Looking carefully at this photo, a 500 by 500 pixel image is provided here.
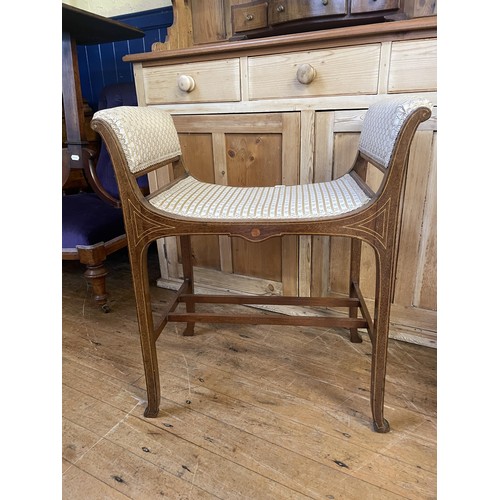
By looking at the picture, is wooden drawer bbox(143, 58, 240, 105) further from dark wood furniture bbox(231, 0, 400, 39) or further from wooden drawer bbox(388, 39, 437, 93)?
wooden drawer bbox(388, 39, 437, 93)

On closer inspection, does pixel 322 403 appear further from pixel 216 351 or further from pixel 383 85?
pixel 383 85

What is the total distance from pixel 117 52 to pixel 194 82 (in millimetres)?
1087

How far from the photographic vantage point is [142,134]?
0.91m

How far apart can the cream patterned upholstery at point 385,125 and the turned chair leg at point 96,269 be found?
3.44 ft

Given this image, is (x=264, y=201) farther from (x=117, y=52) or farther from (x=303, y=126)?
(x=117, y=52)

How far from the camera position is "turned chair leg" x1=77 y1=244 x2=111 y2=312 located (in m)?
1.48

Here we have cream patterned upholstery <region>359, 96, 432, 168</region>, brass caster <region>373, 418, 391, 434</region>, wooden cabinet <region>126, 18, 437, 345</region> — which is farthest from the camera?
wooden cabinet <region>126, 18, 437, 345</region>

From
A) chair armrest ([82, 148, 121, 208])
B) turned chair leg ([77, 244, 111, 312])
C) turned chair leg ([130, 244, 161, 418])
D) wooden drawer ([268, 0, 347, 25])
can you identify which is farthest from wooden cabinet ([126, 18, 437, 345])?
turned chair leg ([130, 244, 161, 418])

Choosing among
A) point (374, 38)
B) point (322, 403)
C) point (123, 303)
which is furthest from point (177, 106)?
point (322, 403)

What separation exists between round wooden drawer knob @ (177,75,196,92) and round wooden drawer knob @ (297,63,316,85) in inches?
14.7

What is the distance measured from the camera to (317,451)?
901 mm

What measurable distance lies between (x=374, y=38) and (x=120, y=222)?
1.13m

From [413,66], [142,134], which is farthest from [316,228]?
[413,66]

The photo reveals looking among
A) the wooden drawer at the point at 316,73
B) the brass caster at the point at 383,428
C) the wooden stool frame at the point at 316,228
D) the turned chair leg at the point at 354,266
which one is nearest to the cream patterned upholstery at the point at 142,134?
the wooden stool frame at the point at 316,228
